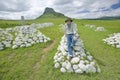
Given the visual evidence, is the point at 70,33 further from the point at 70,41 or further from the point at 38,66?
the point at 38,66

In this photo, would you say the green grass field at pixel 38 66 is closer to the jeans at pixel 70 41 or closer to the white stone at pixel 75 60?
the white stone at pixel 75 60

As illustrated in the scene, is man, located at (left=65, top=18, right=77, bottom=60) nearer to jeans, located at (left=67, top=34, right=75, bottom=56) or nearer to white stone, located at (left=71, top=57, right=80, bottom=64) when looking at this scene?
jeans, located at (left=67, top=34, right=75, bottom=56)

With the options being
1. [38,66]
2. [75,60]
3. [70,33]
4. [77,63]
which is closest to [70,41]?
[70,33]

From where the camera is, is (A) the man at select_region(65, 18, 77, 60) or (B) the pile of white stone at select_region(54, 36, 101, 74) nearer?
(B) the pile of white stone at select_region(54, 36, 101, 74)

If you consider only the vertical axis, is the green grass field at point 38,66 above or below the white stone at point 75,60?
below

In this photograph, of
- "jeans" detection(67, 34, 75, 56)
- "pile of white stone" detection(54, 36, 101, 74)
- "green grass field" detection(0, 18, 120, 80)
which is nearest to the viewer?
"green grass field" detection(0, 18, 120, 80)

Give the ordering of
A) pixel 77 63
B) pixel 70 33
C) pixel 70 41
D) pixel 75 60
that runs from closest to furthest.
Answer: pixel 77 63 < pixel 75 60 < pixel 70 33 < pixel 70 41

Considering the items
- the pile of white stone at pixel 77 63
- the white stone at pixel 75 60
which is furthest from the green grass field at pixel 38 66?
the white stone at pixel 75 60

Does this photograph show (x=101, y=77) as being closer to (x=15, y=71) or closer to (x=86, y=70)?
(x=86, y=70)

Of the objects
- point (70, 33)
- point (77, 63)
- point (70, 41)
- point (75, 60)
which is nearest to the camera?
point (77, 63)

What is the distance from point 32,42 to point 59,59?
7.76 m

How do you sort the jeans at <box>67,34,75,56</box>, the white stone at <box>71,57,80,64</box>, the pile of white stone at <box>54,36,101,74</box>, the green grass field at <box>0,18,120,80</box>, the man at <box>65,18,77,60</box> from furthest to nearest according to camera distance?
the jeans at <box>67,34,75,56</box> → the man at <box>65,18,77,60</box> → the white stone at <box>71,57,80,64</box> → the pile of white stone at <box>54,36,101,74</box> → the green grass field at <box>0,18,120,80</box>

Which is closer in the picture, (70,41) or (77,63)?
(77,63)

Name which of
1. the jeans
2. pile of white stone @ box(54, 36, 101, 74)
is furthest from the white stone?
the jeans
